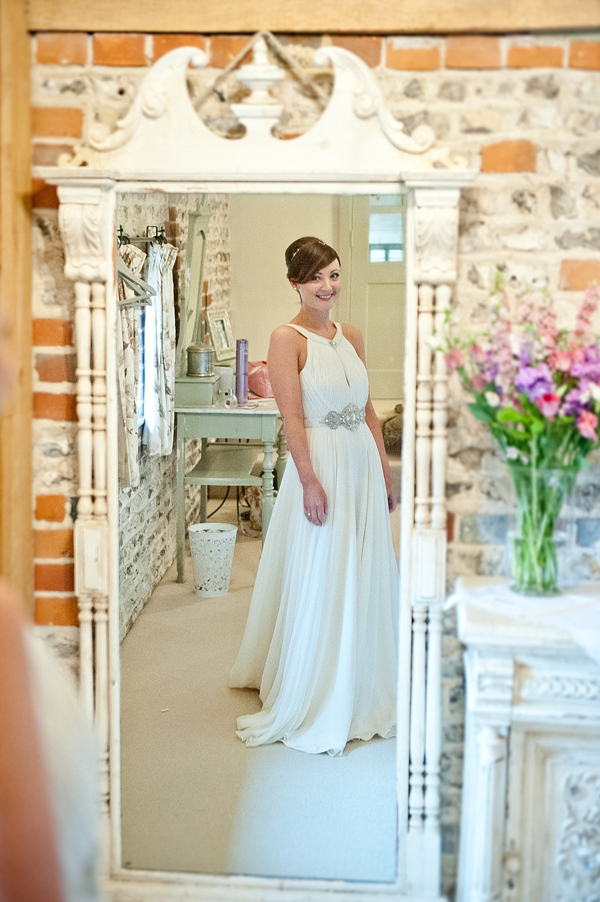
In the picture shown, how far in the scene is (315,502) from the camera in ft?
12.2

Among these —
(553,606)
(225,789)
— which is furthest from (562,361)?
(225,789)

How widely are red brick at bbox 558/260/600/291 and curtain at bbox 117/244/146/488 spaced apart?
2.05m

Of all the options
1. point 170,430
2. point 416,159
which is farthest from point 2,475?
point 170,430

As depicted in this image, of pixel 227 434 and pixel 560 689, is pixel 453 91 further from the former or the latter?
pixel 227 434

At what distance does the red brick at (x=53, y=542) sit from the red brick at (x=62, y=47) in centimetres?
118

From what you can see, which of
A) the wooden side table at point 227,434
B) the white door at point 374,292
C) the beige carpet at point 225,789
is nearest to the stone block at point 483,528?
the beige carpet at point 225,789

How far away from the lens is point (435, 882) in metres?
2.73

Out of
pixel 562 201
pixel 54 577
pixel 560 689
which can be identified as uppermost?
pixel 562 201

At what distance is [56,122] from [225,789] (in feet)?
7.13

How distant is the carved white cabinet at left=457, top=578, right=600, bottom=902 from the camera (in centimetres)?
238

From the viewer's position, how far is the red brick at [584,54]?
2504 mm

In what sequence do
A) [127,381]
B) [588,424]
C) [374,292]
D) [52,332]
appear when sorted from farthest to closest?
[374,292] < [127,381] < [52,332] < [588,424]

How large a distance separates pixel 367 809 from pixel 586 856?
1005 mm

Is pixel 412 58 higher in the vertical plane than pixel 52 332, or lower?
higher
